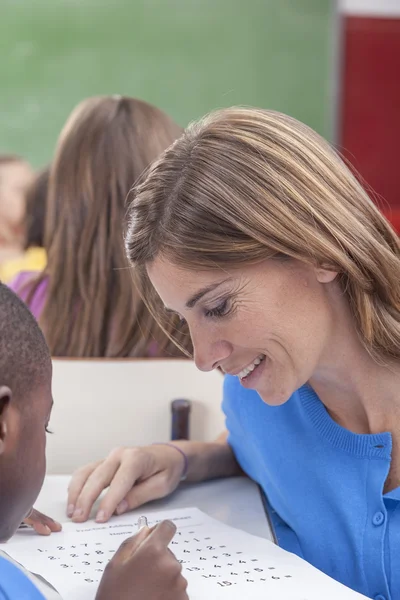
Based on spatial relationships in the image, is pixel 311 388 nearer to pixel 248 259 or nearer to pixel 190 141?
pixel 248 259

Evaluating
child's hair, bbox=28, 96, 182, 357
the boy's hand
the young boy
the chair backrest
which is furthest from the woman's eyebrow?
child's hair, bbox=28, 96, 182, 357

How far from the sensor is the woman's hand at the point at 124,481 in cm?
100

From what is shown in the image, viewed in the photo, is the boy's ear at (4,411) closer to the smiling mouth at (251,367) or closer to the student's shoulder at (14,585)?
the student's shoulder at (14,585)

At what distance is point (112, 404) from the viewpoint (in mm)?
1347

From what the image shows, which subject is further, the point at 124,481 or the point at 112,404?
the point at 112,404

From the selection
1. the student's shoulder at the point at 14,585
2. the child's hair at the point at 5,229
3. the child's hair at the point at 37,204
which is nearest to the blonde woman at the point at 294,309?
the student's shoulder at the point at 14,585

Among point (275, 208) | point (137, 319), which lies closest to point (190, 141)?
point (275, 208)

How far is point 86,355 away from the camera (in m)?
1.56

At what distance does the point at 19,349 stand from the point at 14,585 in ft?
0.65

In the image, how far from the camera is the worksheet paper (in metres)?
0.76

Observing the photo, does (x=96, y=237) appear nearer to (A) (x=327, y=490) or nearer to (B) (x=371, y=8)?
(A) (x=327, y=490)

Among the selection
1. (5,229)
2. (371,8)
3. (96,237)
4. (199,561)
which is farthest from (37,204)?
(371,8)

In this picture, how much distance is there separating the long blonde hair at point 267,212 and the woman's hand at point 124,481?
28 centimetres

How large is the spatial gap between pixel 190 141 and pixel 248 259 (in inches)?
7.0
